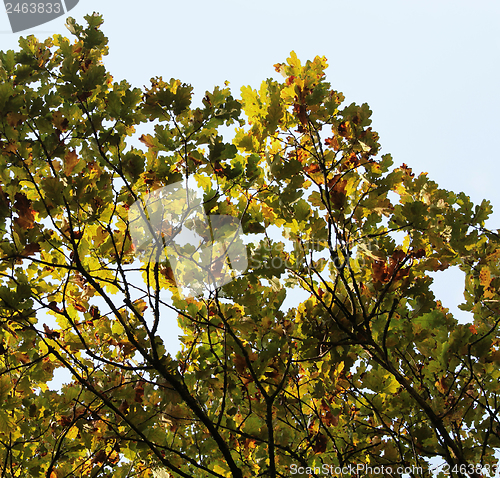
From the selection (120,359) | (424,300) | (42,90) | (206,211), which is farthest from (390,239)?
(42,90)

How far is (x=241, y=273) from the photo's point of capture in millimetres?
2111

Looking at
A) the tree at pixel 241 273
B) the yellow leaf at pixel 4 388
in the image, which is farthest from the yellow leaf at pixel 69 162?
the yellow leaf at pixel 4 388

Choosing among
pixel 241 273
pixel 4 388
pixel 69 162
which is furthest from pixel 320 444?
pixel 69 162

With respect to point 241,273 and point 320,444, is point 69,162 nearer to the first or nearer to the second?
point 241,273

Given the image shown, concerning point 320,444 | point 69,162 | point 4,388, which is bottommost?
point 320,444

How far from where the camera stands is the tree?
6.36ft

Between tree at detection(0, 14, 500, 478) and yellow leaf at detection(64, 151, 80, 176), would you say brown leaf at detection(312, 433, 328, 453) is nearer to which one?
tree at detection(0, 14, 500, 478)

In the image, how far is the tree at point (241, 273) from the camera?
1.94 meters

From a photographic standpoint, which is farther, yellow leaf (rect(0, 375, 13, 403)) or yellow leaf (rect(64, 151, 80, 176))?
yellow leaf (rect(0, 375, 13, 403))

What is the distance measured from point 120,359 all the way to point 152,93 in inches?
74.3

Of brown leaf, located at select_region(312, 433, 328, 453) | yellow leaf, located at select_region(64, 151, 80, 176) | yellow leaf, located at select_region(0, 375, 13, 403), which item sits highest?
yellow leaf, located at select_region(64, 151, 80, 176)

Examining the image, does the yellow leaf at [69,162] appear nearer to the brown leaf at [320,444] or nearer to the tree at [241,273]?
the tree at [241,273]

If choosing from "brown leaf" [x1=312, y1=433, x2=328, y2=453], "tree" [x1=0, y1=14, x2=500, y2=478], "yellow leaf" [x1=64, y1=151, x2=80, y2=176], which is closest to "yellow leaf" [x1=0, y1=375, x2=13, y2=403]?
"tree" [x1=0, y1=14, x2=500, y2=478]

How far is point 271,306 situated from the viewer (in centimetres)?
235
